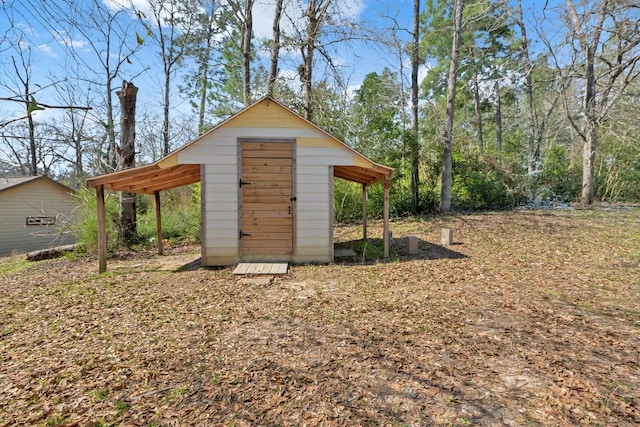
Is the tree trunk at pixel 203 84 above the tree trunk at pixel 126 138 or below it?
above

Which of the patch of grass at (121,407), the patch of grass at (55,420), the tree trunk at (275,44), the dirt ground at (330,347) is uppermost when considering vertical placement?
the tree trunk at (275,44)

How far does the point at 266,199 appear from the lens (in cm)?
617

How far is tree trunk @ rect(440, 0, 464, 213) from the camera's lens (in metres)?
10.6

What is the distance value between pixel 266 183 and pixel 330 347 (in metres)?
3.89

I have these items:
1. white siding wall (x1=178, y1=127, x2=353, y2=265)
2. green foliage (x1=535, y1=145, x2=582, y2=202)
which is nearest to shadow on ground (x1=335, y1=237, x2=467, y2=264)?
white siding wall (x1=178, y1=127, x2=353, y2=265)

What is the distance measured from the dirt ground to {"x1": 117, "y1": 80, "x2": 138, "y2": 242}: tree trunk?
9.94ft

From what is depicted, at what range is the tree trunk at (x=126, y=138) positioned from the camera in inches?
325

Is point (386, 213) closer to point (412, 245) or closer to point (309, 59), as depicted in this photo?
point (412, 245)

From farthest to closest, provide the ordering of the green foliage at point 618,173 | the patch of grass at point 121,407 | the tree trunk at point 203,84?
the tree trunk at point 203,84
the green foliage at point 618,173
the patch of grass at point 121,407

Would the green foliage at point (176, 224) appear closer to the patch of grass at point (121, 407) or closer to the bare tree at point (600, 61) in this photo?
the patch of grass at point (121, 407)

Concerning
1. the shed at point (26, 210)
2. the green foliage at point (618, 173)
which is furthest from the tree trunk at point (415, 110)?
the shed at point (26, 210)

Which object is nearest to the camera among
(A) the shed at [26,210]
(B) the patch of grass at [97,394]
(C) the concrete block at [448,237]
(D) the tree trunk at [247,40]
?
(B) the patch of grass at [97,394]

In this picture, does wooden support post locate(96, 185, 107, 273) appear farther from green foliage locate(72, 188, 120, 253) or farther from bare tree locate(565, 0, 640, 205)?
bare tree locate(565, 0, 640, 205)

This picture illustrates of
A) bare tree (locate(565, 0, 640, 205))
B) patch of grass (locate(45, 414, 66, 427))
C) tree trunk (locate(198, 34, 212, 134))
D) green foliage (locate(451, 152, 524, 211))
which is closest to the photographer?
patch of grass (locate(45, 414, 66, 427))
